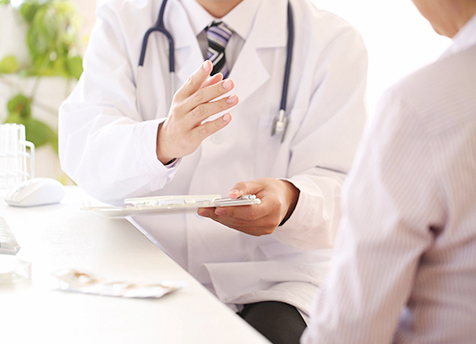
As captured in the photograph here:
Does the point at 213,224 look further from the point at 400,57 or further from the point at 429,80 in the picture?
the point at 400,57

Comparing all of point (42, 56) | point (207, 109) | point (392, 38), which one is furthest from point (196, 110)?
point (42, 56)

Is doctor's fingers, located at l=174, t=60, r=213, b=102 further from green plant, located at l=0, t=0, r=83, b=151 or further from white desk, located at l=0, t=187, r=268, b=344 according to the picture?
green plant, located at l=0, t=0, r=83, b=151

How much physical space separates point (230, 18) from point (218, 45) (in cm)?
7

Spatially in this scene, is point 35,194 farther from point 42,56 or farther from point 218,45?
point 42,56

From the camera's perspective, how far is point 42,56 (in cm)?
273

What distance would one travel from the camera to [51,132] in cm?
273

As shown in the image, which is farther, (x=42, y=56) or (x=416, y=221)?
(x=42, y=56)

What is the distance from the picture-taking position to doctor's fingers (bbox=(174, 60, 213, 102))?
87 cm

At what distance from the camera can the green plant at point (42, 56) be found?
2.68 m

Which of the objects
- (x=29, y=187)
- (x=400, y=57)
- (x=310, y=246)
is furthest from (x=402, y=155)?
(x=400, y=57)

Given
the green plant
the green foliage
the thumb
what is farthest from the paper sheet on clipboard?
the green foliage

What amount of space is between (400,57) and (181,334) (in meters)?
1.54

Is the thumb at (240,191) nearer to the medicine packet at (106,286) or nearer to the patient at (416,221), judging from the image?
the medicine packet at (106,286)

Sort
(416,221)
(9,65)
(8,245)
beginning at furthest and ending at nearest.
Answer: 1. (9,65)
2. (8,245)
3. (416,221)
